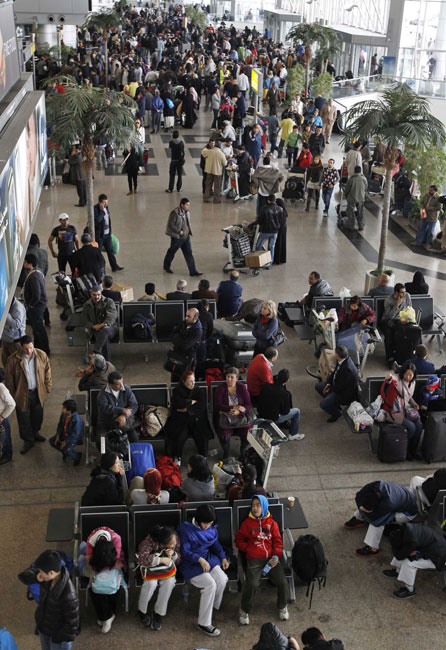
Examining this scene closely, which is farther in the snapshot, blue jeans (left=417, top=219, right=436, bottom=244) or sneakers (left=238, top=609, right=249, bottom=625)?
blue jeans (left=417, top=219, right=436, bottom=244)

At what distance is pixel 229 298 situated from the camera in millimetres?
11844

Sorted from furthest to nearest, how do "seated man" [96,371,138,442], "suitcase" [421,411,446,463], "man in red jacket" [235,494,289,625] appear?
1. "suitcase" [421,411,446,463]
2. "seated man" [96,371,138,442]
3. "man in red jacket" [235,494,289,625]

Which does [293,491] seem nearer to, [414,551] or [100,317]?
[414,551]

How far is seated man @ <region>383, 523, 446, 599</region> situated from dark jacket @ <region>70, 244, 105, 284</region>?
6.73m

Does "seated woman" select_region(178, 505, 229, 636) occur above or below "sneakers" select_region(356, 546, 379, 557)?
above

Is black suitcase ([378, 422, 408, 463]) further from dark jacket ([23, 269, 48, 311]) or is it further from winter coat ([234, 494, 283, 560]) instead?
dark jacket ([23, 269, 48, 311])

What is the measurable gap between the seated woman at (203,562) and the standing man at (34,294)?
5.04 meters

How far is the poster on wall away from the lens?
8.71 m

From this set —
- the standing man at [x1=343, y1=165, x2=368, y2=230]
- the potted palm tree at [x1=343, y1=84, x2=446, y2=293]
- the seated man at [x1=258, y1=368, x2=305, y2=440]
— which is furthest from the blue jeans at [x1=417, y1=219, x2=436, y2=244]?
the seated man at [x1=258, y1=368, x2=305, y2=440]

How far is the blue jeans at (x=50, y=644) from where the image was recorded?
5.82 meters

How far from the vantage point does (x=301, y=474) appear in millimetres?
8859

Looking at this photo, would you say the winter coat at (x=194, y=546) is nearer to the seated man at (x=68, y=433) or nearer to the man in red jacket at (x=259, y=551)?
the man in red jacket at (x=259, y=551)

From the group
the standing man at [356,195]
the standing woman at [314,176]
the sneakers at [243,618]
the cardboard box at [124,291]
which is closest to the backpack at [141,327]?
the cardboard box at [124,291]

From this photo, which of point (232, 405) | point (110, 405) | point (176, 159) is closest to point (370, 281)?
point (232, 405)
